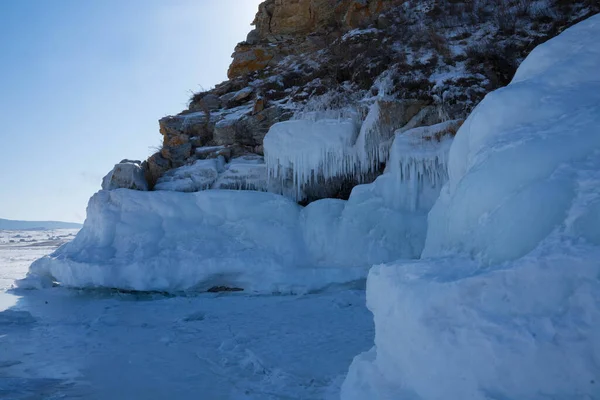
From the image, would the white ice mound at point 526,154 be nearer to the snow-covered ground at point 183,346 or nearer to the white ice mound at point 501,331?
the white ice mound at point 501,331

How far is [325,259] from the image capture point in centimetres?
935

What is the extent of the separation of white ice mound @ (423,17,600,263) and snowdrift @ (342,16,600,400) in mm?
11

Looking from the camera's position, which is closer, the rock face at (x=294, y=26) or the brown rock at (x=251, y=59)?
the brown rock at (x=251, y=59)

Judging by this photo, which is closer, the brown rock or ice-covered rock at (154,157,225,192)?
ice-covered rock at (154,157,225,192)

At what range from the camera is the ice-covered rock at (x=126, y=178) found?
10.6m

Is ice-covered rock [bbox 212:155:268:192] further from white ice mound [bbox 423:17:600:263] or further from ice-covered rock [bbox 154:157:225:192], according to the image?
white ice mound [bbox 423:17:600:263]

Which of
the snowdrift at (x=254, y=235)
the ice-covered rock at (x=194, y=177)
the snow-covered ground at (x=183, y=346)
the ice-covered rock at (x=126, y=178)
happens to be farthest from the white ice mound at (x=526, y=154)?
the ice-covered rock at (x=126, y=178)

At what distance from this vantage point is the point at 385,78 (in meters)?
10.9

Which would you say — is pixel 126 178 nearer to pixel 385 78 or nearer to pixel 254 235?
pixel 254 235

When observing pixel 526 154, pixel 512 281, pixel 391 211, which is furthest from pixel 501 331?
pixel 391 211

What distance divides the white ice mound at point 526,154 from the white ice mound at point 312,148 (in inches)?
193

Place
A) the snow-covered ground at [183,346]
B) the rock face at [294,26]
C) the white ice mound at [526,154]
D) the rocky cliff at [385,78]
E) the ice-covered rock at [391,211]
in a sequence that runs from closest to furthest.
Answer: the white ice mound at [526,154] → the snow-covered ground at [183,346] → the ice-covered rock at [391,211] → the rocky cliff at [385,78] → the rock face at [294,26]

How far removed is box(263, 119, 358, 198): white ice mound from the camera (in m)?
9.77

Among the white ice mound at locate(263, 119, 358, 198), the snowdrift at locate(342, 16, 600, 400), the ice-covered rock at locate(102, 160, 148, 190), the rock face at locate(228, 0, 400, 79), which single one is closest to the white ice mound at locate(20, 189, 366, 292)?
the ice-covered rock at locate(102, 160, 148, 190)
